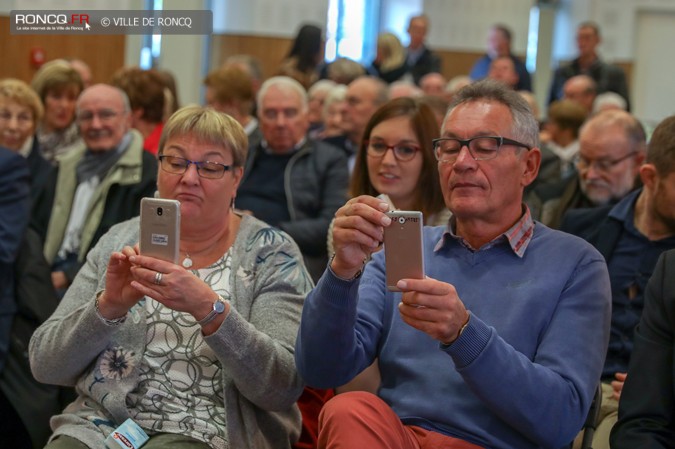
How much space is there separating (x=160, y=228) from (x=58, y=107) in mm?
3674

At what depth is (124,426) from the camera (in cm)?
256

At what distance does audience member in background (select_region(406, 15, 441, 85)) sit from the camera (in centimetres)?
1058

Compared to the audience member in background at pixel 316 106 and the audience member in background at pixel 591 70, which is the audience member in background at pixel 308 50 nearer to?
the audience member in background at pixel 316 106

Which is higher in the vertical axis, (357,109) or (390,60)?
(390,60)

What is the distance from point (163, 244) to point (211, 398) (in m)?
0.51

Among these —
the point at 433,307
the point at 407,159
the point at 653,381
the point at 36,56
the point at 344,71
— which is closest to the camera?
the point at 433,307

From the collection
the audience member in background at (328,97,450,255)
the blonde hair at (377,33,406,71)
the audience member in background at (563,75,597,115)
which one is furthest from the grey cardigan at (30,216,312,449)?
the blonde hair at (377,33,406,71)

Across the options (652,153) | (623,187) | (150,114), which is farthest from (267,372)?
(150,114)

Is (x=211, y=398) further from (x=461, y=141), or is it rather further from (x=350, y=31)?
(x=350, y=31)

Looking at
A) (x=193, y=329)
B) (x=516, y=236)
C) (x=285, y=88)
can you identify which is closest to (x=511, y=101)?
A: (x=516, y=236)

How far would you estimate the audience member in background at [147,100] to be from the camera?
5.45 m

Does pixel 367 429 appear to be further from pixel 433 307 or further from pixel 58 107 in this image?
pixel 58 107

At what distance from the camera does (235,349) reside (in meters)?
2.45

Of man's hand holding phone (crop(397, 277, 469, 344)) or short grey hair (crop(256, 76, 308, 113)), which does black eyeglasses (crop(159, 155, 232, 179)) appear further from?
short grey hair (crop(256, 76, 308, 113))
